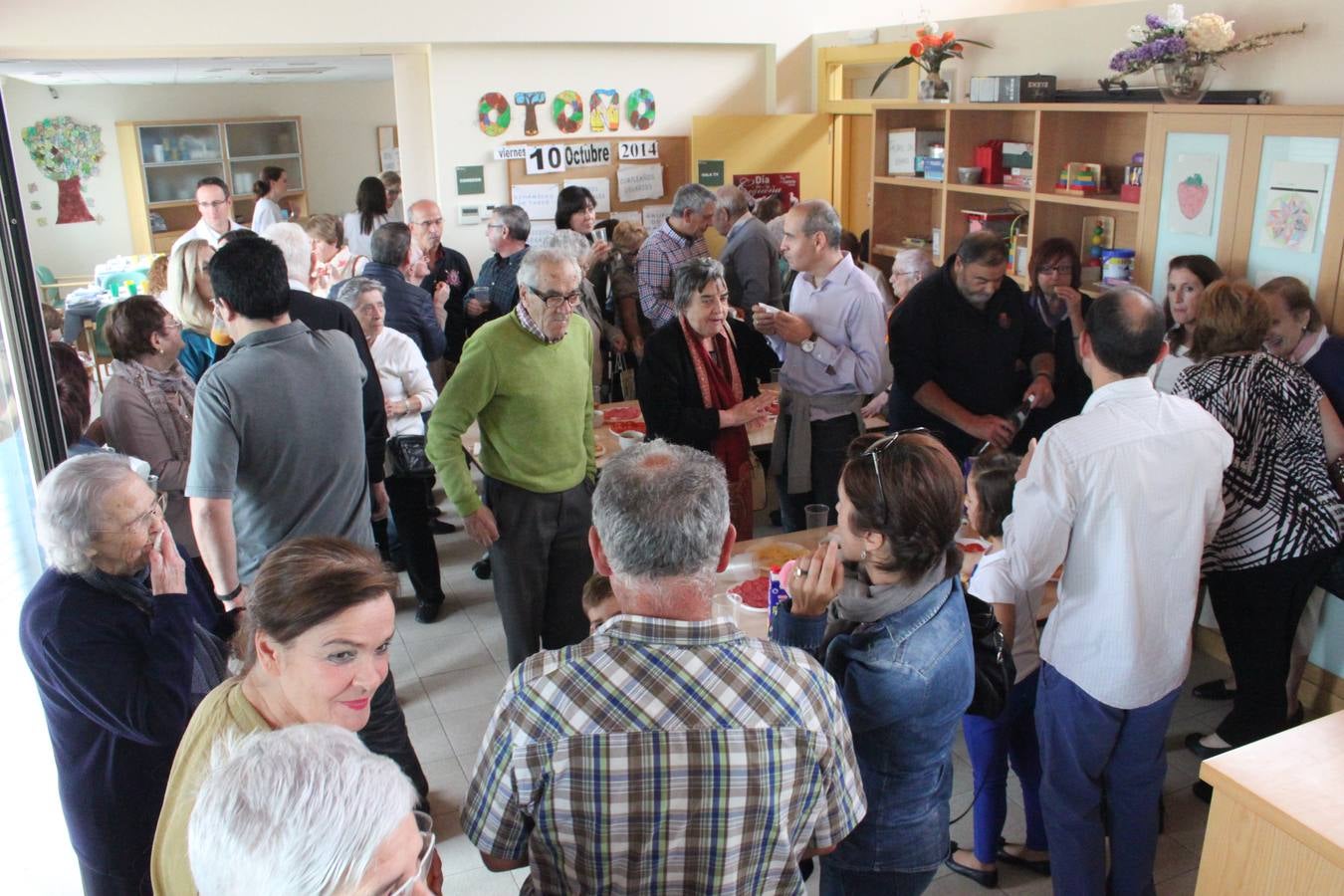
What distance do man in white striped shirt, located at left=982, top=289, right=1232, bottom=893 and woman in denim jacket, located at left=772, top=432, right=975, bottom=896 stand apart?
1.88 feet

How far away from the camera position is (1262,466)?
10.7 ft

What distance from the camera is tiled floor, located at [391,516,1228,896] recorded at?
9.98 feet

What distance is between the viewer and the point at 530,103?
7.08 metres

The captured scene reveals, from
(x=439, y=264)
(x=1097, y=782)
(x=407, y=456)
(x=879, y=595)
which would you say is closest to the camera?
(x=879, y=595)

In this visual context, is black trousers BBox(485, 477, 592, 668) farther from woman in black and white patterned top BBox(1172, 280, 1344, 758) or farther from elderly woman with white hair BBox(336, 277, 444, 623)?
woman in black and white patterned top BBox(1172, 280, 1344, 758)

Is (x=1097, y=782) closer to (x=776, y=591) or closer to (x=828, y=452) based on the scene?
(x=776, y=591)

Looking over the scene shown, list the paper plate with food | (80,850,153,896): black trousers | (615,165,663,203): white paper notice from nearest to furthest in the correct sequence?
(80,850,153,896): black trousers < the paper plate with food < (615,165,663,203): white paper notice

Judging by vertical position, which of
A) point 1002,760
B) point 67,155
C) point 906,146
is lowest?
point 1002,760

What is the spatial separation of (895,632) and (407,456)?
2923 mm

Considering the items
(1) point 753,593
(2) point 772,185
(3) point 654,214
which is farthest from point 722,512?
(2) point 772,185

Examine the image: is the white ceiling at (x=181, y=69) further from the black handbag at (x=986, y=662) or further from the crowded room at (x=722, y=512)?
the black handbag at (x=986, y=662)

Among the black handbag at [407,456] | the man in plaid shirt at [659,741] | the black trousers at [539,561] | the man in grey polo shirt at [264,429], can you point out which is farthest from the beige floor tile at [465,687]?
the man in plaid shirt at [659,741]

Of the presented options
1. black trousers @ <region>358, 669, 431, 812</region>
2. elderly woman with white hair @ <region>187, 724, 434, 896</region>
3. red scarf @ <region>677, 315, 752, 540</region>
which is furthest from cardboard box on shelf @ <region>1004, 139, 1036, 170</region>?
elderly woman with white hair @ <region>187, 724, 434, 896</region>

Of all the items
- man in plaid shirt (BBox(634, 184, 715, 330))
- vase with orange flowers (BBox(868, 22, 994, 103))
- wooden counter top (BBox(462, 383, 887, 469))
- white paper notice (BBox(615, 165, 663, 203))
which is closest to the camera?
wooden counter top (BBox(462, 383, 887, 469))
